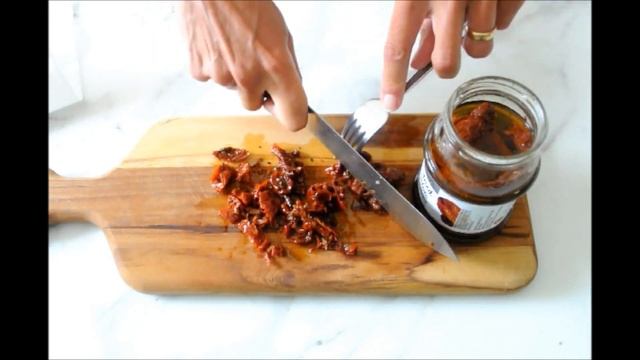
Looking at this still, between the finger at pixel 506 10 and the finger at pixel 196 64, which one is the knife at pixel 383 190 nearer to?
→ the finger at pixel 196 64

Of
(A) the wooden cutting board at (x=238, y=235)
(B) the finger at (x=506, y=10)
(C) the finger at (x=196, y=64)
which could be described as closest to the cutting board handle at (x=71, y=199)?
(A) the wooden cutting board at (x=238, y=235)

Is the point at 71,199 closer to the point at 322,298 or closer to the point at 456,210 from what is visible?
the point at 322,298

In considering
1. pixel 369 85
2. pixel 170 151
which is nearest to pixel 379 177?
pixel 369 85

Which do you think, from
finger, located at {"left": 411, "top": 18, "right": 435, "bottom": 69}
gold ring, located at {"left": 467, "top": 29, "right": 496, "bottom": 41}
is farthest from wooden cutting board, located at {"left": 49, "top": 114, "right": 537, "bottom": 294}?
gold ring, located at {"left": 467, "top": 29, "right": 496, "bottom": 41}

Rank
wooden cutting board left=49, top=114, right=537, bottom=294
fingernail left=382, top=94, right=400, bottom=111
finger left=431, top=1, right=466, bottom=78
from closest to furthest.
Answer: finger left=431, top=1, right=466, bottom=78, fingernail left=382, top=94, right=400, bottom=111, wooden cutting board left=49, top=114, right=537, bottom=294

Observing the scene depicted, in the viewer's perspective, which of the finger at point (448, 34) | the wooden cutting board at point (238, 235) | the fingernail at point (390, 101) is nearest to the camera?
the finger at point (448, 34)

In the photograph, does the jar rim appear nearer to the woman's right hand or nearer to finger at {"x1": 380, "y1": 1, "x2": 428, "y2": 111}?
finger at {"x1": 380, "y1": 1, "x2": 428, "y2": 111}

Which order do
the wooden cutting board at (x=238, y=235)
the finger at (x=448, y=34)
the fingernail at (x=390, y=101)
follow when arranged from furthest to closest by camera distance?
the wooden cutting board at (x=238, y=235)
the fingernail at (x=390, y=101)
the finger at (x=448, y=34)
